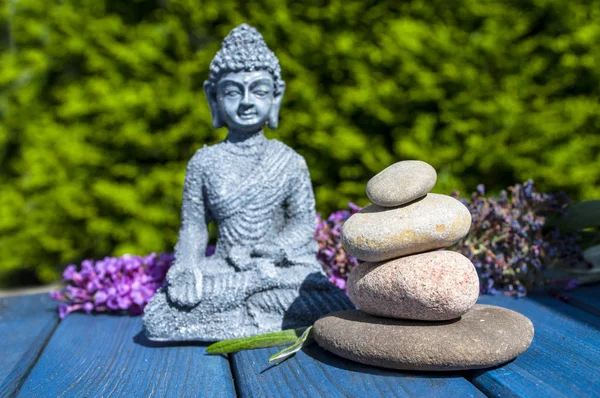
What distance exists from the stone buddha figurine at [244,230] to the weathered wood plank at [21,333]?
56 cm

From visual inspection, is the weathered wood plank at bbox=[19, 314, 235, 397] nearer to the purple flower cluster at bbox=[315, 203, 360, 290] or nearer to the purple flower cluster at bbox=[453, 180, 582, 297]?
the purple flower cluster at bbox=[315, 203, 360, 290]

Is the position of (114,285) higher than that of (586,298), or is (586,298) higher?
(114,285)

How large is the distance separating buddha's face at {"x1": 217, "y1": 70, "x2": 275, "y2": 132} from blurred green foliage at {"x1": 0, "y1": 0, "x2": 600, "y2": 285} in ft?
5.87

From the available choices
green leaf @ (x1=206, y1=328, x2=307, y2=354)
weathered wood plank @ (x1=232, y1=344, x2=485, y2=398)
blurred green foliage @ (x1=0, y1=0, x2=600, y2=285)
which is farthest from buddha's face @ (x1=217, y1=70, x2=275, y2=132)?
blurred green foliage @ (x1=0, y1=0, x2=600, y2=285)

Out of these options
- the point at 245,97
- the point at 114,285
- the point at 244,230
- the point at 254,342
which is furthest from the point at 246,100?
the point at 114,285

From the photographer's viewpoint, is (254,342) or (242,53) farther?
(242,53)

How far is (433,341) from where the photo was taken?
7.00 ft

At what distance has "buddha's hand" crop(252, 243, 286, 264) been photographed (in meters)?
2.87

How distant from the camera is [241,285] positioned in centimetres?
274

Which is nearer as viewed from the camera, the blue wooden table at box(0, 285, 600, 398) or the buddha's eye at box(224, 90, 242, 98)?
the blue wooden table at box(0, 285, 600, 398)

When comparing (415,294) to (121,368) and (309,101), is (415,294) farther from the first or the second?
(309,101)

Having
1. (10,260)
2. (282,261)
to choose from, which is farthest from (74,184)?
(282,261)

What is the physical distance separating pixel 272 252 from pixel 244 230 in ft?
0.66

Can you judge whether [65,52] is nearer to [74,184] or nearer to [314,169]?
[74,184]
